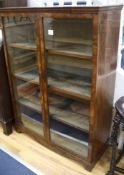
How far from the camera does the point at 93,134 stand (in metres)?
1.59

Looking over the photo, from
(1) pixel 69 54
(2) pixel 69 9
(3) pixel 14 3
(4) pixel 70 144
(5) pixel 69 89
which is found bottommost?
A: (4) pixel 70 144

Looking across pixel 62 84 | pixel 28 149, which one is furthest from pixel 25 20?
pixel 28 149

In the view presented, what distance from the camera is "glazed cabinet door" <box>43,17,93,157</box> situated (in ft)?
5.06

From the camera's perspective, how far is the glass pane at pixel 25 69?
1827 mm

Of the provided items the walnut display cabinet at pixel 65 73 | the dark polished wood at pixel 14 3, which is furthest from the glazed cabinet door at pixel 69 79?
the dark polished wood at pixel 14 3

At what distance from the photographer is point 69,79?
1.80 m

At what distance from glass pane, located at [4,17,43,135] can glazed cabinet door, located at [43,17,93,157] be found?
167mm

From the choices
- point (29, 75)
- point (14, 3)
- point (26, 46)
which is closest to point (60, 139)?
point (29, 75)

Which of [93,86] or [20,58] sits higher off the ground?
[20,58]

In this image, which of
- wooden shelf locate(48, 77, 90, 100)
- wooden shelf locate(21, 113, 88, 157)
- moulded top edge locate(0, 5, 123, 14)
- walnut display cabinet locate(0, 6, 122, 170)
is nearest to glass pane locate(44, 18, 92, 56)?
walnut display cabinet locate(0, 6, 122, 170)

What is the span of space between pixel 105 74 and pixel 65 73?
46 cm

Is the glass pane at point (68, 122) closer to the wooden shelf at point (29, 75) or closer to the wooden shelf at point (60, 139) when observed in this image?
the wooden shelf at point (60, 139)

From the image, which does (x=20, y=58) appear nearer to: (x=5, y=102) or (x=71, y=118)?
(x=5, y=102)

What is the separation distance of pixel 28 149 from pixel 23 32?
1201 mm
